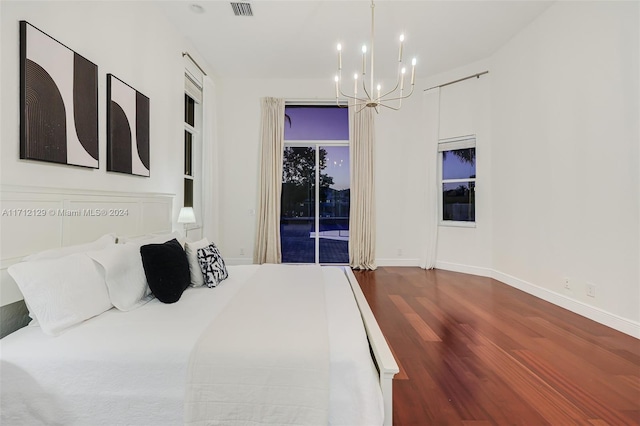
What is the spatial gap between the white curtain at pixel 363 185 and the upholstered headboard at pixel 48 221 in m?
3.33

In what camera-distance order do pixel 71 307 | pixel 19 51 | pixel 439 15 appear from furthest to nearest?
pixel 439 15, pixel 19 51, pixel 71 307

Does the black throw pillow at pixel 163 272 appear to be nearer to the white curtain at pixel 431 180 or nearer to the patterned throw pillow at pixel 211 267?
the patterned throw pillow at pixel 211 267

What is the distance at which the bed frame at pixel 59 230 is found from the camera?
1.34 meters

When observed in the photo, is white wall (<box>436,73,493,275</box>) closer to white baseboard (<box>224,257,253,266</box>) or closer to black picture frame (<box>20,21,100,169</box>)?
white baseboard (<box>224,257,253,266</box>)

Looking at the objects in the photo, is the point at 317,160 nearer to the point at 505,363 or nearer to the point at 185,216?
the point at 185,216

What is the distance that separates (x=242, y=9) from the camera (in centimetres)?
321

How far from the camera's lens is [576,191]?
9.81 ft

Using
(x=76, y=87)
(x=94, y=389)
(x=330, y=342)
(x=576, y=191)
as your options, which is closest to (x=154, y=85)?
(x=76, y=87)

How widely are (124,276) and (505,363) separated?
8.76 ft

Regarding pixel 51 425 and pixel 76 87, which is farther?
pixel 76 87

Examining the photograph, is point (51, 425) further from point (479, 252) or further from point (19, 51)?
point (479, 252)

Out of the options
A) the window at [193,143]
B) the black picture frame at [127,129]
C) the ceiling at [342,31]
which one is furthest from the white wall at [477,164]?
the black picture frame at [127,129]

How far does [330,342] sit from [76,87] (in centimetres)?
247

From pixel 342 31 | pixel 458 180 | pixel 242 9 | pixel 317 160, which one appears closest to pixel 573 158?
pixel 458 180
